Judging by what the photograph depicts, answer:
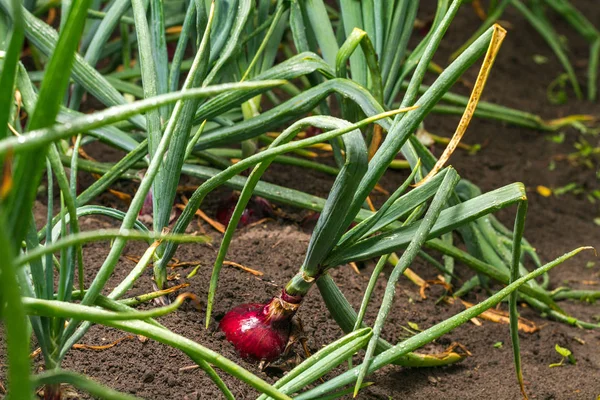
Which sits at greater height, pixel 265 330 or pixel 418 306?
pixel 265 330

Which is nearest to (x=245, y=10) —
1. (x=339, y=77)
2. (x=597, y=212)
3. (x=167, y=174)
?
(x=339, y=77)

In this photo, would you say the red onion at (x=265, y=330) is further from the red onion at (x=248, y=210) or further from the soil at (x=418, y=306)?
the red onion at (x=248, y=210)

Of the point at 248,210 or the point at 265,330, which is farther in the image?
the point at 248,210

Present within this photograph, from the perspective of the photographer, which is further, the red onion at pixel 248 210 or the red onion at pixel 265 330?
the red onion at pixel 248 210

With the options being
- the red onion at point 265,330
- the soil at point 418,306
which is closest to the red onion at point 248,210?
the soil at point 418,306
